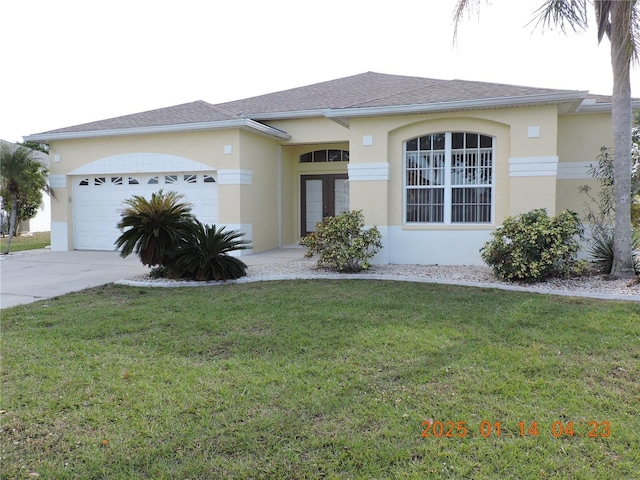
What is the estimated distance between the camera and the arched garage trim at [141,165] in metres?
13.8

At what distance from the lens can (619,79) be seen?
809 cm

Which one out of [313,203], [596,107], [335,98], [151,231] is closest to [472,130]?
[596,107]

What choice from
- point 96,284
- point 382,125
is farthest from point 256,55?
point 96,284

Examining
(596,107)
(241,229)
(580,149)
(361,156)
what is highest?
(596,107)

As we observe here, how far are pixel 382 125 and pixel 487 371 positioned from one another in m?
7.67

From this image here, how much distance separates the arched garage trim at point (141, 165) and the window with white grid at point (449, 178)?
5744mm

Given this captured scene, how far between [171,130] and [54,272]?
5084 millimetres

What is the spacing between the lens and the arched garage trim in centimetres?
1384

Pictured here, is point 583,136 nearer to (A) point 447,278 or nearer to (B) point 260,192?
(A) point 447,278

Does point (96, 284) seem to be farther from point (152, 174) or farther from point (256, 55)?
point (256, 55)

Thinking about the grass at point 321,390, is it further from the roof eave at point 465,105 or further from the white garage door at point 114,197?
the white garage door at point 114,197

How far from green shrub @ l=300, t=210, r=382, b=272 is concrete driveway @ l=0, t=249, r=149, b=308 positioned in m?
4.05

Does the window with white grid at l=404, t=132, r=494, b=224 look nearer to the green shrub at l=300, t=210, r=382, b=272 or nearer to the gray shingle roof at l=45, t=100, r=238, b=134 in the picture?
the green shrub at l=300, t=210, r=382, b=272

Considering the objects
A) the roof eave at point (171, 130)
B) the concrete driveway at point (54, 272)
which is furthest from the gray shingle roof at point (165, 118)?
the concrete driveway at point (54, 272)
